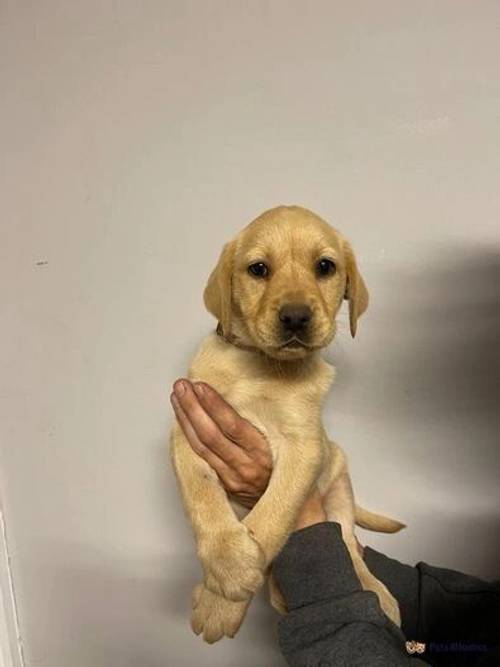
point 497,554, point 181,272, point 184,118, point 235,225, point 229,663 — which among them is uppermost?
point 184,118

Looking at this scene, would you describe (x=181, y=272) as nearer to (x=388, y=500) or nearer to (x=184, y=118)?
(x=184, y=118)

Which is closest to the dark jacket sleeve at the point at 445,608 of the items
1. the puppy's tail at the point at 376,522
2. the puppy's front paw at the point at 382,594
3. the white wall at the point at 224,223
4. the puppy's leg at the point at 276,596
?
the puppy's front paw at the point at 382,594

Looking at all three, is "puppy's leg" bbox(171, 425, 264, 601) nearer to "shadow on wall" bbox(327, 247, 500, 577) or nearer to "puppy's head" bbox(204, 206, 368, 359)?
"puppy's head" bbox(204, 206, 368, 359)

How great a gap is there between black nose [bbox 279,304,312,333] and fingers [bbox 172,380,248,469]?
291 millimetres

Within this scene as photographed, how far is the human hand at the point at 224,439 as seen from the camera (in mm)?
1441

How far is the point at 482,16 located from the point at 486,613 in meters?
1.58

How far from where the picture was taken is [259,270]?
4.68 feet

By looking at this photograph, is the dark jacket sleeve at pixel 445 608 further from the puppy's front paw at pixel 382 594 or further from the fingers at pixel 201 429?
the fingers at pixel 201 429

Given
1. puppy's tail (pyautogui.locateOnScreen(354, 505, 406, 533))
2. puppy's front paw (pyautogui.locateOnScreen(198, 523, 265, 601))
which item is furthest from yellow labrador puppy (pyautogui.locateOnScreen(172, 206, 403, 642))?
puppy's tail (pyautogui.locateOnScreen(354, 505, 406, 533))

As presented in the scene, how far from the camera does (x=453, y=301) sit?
195 cm

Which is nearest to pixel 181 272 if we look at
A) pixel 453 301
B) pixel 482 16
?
pixel 453 301

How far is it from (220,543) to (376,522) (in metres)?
0.79

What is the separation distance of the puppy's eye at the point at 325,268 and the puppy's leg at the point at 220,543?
0.51m

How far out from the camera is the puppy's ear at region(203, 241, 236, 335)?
1432 millimetres
